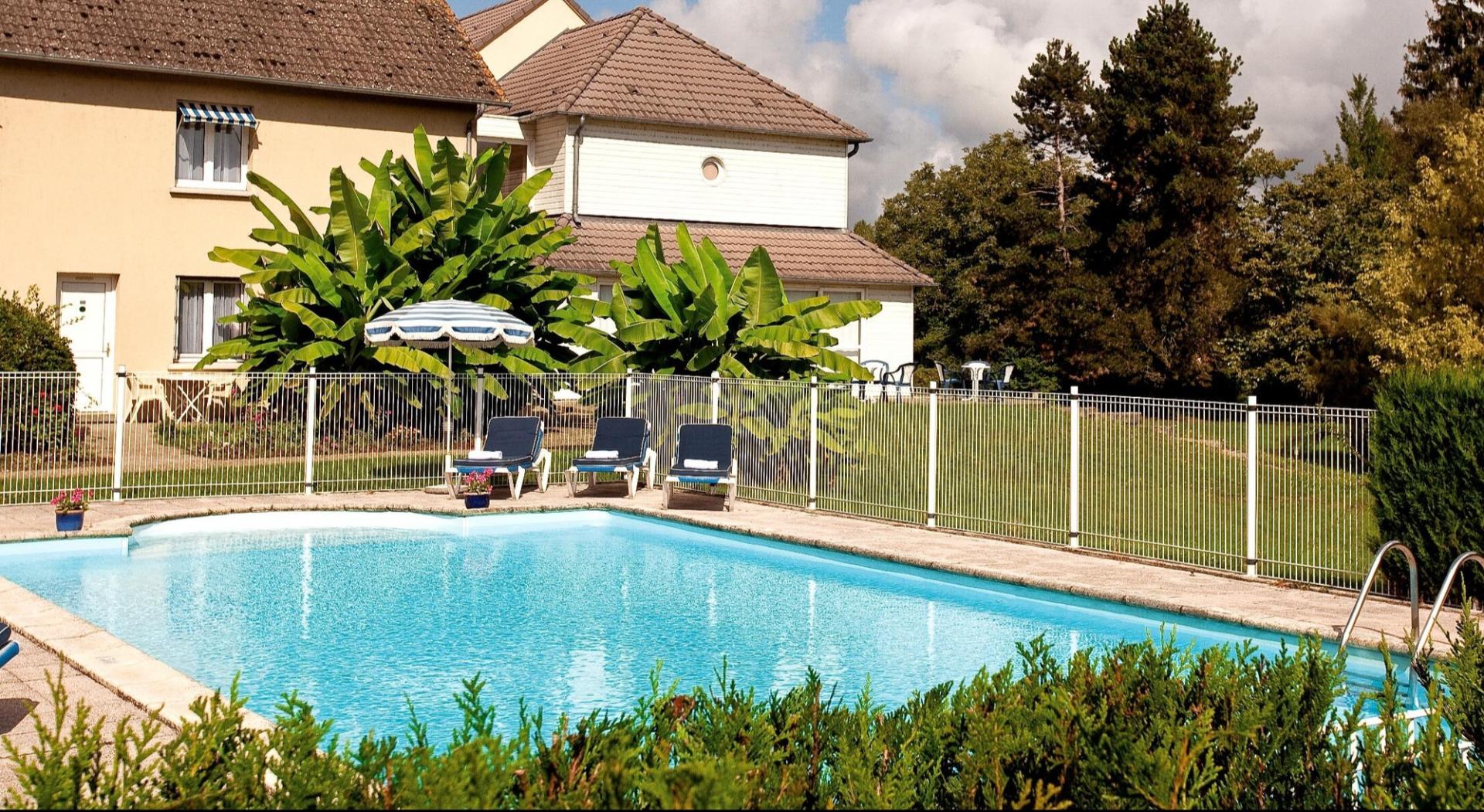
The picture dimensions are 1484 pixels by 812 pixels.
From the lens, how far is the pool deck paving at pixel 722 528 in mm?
8922

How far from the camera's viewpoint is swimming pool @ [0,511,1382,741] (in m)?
10.5

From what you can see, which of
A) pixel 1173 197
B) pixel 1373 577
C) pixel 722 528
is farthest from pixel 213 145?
pixel 1173 197

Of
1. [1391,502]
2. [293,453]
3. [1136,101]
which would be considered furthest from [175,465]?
[1136,101]

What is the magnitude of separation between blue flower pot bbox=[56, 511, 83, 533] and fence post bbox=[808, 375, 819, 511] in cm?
887

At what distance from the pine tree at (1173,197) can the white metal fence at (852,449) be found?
27640mm

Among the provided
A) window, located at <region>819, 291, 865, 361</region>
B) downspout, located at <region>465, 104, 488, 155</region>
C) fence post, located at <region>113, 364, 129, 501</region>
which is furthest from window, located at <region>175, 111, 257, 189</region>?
window, located at <region>819, 291, 865, 361</region>

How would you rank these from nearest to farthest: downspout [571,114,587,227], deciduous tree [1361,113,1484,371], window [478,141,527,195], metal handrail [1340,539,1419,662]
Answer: metal handrail [1340,539,1419,662], deciduous tree [1361,113,1484,371], downspout [571,114,587,227], window [478,141,527,195]

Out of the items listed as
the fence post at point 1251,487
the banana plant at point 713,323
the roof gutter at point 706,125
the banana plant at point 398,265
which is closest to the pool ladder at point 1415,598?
the fence post at point 1251,487

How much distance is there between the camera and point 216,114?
1065 inches

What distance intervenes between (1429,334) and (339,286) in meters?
19.5

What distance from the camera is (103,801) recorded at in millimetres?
4211

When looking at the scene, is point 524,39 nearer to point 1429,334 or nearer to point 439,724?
point 1429,334

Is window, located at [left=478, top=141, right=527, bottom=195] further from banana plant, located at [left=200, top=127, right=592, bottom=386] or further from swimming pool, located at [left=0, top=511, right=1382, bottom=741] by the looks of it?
swimming pool, located at [left=0, top=511, right=1382, bottom=741]

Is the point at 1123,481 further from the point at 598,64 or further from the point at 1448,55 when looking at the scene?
the point at 1448,55
